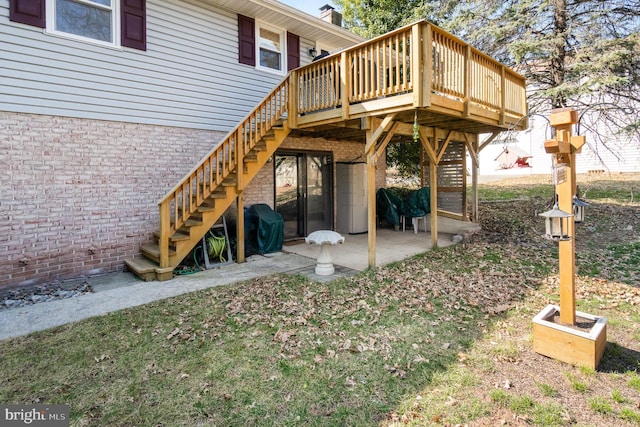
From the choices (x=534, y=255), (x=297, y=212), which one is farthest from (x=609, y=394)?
(x=297, y=212)

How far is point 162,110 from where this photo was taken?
6.83 metres

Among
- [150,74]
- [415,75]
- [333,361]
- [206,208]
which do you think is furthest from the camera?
[150,74]

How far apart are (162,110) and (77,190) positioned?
84.7 inches

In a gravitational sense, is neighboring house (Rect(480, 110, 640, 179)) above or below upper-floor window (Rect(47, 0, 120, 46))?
below

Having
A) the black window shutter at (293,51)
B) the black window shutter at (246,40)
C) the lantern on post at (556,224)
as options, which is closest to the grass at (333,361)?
the lantern on post at (556,224)

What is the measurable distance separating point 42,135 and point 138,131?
1.45 m

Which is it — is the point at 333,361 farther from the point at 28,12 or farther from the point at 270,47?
the point at 270,47

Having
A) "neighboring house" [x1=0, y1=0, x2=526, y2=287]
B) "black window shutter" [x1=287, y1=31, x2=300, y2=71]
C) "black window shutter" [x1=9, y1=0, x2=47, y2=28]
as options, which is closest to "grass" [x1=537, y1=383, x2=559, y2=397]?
"neighboring house" [x1=0, y1=0, x2=526, y2=287]

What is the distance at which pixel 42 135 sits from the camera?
558 cm

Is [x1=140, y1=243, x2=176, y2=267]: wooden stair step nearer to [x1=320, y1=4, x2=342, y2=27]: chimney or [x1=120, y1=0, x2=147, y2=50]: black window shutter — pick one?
[x1=120, y1=0, x2=147, y2=50]: black window shutter

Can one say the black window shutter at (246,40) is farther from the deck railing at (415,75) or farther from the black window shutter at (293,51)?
the deck railing at (415,75)

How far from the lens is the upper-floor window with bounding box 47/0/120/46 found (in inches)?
224

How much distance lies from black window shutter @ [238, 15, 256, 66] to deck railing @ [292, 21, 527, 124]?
58.7 inches

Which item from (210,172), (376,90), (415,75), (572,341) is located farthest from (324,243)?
(572,341)
